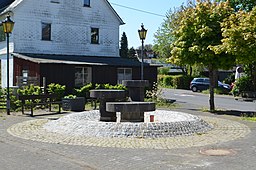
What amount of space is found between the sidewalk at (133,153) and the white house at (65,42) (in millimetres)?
15218

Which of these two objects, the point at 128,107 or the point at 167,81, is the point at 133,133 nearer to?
the point at 128,107

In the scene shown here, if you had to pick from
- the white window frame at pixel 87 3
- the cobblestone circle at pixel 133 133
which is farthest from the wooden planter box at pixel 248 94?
the cobblestone circle at pixel 133 133

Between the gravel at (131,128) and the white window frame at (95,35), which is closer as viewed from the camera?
the gravel at (131,128)

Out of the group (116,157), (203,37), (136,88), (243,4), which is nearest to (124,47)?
(243,4)

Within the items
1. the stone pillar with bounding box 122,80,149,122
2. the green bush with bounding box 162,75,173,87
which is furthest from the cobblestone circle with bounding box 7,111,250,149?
the green bush with bounding box 162,75,173,87

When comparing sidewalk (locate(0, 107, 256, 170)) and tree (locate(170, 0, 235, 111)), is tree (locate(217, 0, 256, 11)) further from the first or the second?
sidewalk (locate(0, 107, 256, 170))

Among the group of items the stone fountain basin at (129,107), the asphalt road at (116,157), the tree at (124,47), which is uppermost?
the tree at (124,47)

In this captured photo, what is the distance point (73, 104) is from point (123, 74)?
11510mm

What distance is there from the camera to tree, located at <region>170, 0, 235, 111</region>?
1762 cm

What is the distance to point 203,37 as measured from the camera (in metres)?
17.8

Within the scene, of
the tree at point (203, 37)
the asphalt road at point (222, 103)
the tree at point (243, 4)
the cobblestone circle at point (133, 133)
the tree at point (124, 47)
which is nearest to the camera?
the cobblestone circle at point (133, 133)

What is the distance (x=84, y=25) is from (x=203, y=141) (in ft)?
75.2

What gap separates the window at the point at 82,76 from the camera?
2809 centimetres

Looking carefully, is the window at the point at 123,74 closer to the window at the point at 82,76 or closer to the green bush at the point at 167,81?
the window at the point at 82,76
